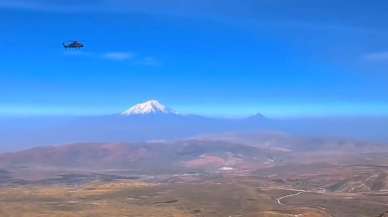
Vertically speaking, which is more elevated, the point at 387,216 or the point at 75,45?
the point at 75,45
